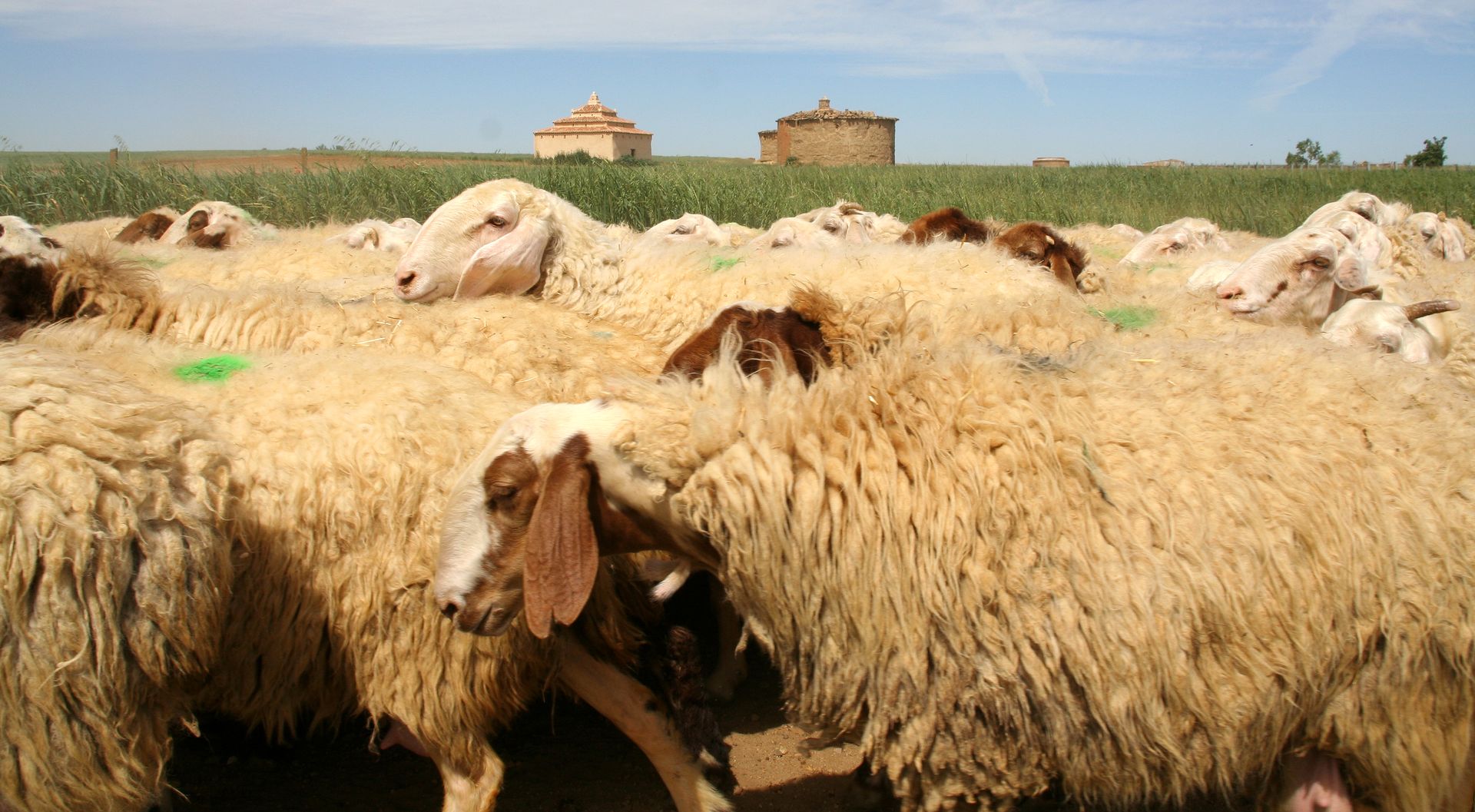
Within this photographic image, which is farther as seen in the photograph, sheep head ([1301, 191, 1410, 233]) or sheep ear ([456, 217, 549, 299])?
sheep head ([1301, 191, 1410, 233])

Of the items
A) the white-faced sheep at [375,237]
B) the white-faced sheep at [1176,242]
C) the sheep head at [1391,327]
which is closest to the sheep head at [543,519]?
the sheep head at [1391,327]

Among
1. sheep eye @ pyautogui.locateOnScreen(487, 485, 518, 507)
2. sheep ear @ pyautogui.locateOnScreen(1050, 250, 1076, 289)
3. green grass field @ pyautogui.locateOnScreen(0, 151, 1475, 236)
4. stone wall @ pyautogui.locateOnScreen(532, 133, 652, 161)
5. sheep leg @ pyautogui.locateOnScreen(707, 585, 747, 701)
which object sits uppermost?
A: stone wall @ pyautogui.locateOnScreen(532, 133, 652, 161)

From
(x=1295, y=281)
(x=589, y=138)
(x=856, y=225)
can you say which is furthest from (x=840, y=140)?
(x=1295, y=281)

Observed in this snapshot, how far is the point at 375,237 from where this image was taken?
847 cm

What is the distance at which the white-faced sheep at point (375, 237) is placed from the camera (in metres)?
8.20

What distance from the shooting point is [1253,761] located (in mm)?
2531

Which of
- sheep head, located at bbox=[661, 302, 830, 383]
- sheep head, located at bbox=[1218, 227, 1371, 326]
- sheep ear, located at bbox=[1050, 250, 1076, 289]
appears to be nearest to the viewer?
sheep head, located at bbox=[661, 302, 830, 383]

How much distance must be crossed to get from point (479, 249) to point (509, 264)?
0.54 feet

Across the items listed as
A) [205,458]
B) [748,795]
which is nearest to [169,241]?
[205,458]

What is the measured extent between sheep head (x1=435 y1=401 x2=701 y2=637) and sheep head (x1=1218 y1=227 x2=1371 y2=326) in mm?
4006

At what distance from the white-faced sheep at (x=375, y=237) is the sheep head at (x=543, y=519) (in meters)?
5.73

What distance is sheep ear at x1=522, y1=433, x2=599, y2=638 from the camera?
2545 mm

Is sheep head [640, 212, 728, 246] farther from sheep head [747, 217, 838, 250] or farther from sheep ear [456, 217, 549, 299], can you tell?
sheep ear [456, 217, 549, 299]

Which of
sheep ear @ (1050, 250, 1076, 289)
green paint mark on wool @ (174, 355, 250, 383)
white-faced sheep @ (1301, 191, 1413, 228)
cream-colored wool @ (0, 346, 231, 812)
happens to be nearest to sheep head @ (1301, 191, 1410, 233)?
white-faced sheep @ (1301, 191, 1413, 228)
